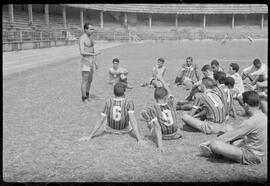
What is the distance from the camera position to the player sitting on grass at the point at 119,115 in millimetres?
5199

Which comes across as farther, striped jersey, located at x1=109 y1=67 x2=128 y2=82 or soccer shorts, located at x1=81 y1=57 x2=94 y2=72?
striped jersey, located at x1=109 y1=67 x2=128 y2=82

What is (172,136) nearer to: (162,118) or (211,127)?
(162,118)

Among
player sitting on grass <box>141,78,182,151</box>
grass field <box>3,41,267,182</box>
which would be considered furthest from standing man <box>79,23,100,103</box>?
player sitting on grass <box>141,78,182,151</box>

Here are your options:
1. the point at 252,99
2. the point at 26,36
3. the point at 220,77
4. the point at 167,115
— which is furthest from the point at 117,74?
the point at 26,36

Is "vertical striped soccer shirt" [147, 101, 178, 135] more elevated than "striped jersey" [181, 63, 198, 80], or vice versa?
"striped jersey" [181, 63, 198, 80]

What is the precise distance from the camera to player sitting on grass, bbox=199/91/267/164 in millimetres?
4020

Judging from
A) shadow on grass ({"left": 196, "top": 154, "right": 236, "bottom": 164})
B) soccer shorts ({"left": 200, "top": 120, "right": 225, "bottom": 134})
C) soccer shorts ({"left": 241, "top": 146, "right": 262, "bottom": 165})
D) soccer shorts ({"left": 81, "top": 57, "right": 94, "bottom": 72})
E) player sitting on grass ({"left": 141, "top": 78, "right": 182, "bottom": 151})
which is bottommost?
shadow on grass ({"left": 196, "top": 154, "right": 236, "bottom": 164})

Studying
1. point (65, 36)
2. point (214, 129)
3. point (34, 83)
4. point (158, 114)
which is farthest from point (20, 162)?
point (65, 36)

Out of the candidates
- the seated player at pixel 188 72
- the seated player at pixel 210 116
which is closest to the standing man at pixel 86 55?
the seated player at pixel 210 116

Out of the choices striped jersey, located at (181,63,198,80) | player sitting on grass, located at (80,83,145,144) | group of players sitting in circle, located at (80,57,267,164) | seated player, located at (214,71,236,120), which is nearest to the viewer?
group of players sitting in circle, located at (80,57,267,164)

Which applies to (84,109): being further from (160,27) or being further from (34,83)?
(160,27)

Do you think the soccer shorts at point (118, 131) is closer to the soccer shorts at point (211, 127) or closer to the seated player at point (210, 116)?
the seated player at point (210, 116)

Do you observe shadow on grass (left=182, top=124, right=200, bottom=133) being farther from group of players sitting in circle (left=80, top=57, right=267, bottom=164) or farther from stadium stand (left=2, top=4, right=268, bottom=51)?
stadium stand (left=2, top=4, right=268, bottom=51)

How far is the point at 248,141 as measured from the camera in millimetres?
4215
